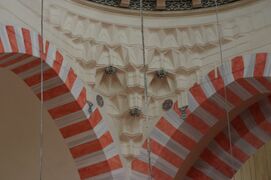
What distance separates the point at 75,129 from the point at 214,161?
1.54 m

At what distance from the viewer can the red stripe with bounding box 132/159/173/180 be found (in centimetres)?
579

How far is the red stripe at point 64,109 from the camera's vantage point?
5492 millimetres

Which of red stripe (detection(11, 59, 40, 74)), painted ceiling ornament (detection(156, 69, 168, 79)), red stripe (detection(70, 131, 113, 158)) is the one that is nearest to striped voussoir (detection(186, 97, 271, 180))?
painted ceiling ornament (detection(156, 69, 168, 79))

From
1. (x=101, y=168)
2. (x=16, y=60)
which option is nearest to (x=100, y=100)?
(x=101, y=168)

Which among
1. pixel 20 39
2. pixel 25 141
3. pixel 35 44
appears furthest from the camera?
pixel 25 141

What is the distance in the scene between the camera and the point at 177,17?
19.9ft

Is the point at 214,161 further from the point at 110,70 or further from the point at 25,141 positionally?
the point at 25,141

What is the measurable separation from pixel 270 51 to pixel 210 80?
60cm

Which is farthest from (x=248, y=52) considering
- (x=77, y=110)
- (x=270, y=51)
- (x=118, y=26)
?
(x=77, y=110)

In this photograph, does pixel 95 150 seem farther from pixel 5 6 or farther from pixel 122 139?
pixel 5 6

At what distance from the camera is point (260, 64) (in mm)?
5559

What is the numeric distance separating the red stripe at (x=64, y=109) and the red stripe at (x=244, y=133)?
63.7 inches

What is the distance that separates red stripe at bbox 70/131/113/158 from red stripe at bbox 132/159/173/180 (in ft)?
1.07

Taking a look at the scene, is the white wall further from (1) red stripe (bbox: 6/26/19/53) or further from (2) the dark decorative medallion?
(2) the dark decorative medallion
